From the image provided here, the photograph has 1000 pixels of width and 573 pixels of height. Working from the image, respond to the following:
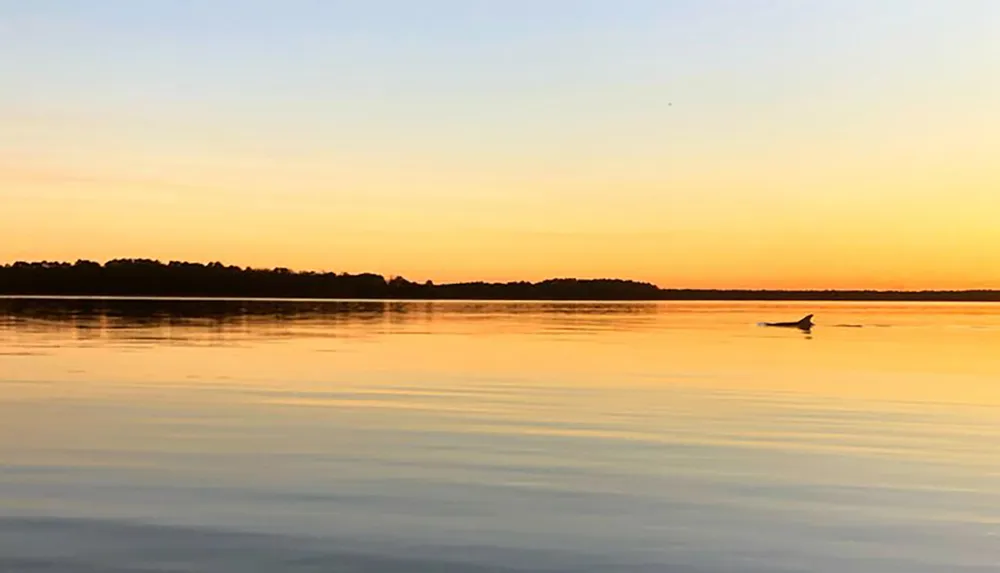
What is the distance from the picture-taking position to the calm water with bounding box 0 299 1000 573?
12211mm

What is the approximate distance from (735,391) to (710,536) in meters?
19.2

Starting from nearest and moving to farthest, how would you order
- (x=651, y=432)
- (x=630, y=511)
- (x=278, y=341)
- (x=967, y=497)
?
(x=630, y=511)
(x=967, y=497)
(x=651, y=432)
(x=278, y=341)

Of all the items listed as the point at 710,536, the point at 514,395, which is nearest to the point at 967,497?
→ the point at 710,536

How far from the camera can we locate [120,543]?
12219 mm

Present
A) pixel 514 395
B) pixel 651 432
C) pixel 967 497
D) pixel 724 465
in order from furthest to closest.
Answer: pixel 514 395
pixel 651 432
pixel 724 465
pixel 967 497

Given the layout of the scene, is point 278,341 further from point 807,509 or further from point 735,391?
point 807,509

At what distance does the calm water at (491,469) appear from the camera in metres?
12.2

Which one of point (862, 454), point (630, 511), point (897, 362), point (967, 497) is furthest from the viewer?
point (897, 362)

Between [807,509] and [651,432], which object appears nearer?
[807,509]

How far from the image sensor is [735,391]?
31.7 m

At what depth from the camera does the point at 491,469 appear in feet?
57.9

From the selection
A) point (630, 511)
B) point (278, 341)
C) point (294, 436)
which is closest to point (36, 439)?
point (294, 436)

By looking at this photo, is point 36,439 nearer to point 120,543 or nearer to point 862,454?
point 120,543

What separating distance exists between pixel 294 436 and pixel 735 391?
1580 centimetres
